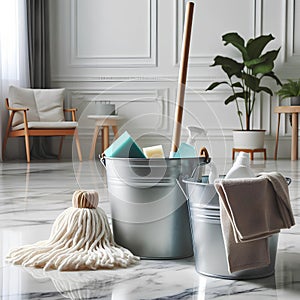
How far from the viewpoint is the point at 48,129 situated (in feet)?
18.8

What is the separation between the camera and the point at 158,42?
6.39 meters

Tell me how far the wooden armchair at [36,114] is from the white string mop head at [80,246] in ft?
12.8

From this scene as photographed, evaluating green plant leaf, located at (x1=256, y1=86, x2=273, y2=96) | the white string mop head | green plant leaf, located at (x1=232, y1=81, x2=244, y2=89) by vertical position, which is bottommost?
the white string mop head

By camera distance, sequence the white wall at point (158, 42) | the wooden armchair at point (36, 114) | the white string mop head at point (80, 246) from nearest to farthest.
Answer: the white string mop head at point (80, 246) < the wooden armchair at point (36, 114) < the white wall at point (158, 42)

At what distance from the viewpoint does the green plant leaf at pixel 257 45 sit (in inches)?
232

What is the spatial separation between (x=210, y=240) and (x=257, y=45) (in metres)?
4.69

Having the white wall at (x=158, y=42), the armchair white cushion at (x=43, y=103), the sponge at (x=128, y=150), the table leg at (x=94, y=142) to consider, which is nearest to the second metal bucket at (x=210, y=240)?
the sponge at (x=128, y=150)

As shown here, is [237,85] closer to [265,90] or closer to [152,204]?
[265,90]

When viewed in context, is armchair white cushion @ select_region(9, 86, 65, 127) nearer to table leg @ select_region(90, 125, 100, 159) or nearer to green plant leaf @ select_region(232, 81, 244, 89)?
green plant leaf @ select_region(232, 81, 244, 89)

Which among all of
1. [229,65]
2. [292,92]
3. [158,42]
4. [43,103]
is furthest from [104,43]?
[292,92]

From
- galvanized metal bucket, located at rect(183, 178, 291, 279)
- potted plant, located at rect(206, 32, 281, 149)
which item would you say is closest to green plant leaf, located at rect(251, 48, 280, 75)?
potted plant, located at rect(206, 32, 281, 149)

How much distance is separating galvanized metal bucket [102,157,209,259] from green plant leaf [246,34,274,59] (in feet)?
14.6

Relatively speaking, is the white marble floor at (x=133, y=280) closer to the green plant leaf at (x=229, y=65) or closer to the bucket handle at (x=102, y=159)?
the bucket handle at (x=102, y=159)

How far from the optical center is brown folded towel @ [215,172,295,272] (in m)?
1.39
